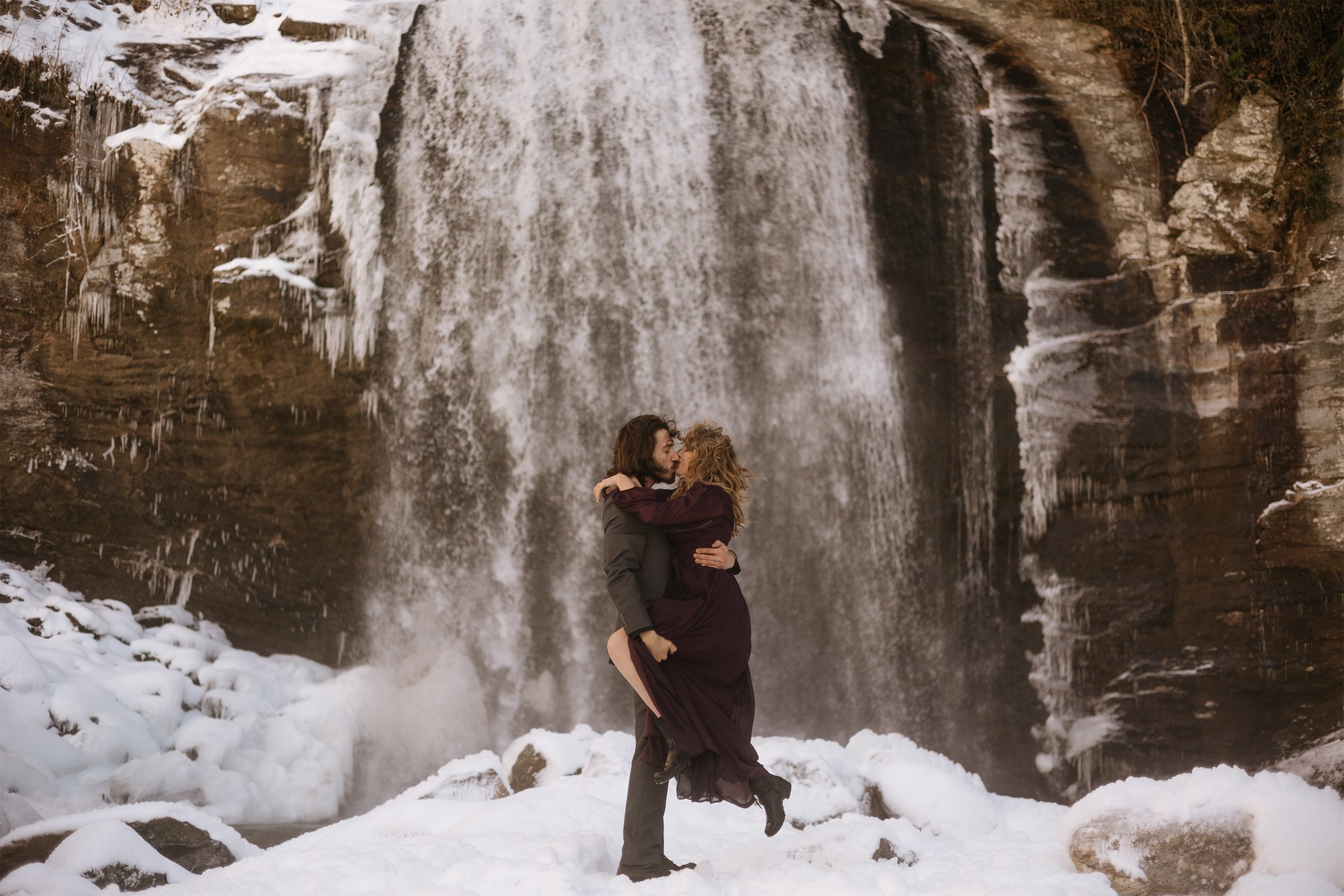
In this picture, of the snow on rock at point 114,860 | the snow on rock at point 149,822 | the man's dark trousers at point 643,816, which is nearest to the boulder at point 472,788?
the snow on rock at point 149,822

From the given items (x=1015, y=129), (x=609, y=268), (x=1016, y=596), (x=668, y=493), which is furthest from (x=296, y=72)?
(x=1016, y=596)

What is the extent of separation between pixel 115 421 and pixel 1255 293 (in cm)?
1035

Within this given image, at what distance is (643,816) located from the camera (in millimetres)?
3514

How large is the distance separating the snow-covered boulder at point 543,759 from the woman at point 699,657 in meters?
1.88

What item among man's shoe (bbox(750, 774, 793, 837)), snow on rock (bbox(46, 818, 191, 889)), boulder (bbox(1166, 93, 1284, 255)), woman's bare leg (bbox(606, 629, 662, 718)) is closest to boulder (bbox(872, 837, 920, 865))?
man's shoe (bbox(750, 774, 793, 837))

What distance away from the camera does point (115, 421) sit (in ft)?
29.4

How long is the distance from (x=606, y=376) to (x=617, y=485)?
18.0ft

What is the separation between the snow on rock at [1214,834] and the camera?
3045 mm

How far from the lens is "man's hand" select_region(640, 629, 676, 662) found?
354 centimetres

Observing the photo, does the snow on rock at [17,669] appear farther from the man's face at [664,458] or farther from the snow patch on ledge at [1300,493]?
the snow patch on ledge at [1300,493]

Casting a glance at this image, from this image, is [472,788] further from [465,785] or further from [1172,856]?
[1172,856]

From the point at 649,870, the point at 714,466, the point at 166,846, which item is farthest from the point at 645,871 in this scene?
the point at 166,846

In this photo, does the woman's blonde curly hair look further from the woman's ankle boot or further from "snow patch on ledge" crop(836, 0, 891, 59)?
"snow patch on ledge" crop(836, 0, 891, 59)

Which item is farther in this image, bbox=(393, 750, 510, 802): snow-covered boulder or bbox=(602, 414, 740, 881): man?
bbox=(393, 750, 510, 802): snow-covered boulder
